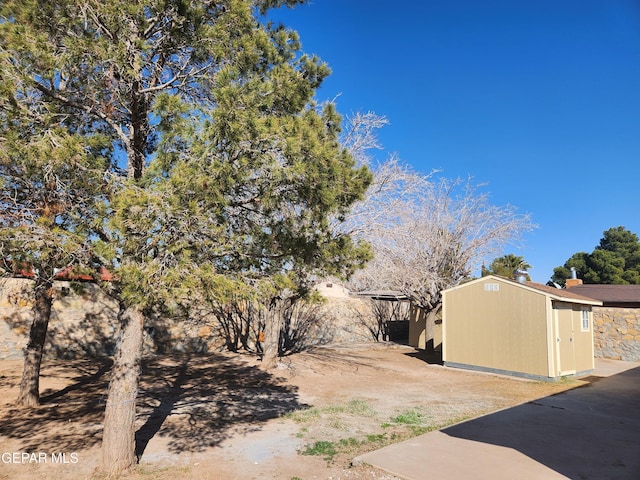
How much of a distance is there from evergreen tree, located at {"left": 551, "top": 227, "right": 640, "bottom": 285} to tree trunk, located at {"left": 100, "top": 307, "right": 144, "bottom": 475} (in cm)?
3901

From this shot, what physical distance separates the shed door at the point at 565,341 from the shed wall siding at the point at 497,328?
63cm

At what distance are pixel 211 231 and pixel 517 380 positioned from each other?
11.0 metres

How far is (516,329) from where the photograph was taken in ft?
40.8

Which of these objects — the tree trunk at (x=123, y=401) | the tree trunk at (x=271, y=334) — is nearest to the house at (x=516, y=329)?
the tree trunk at (x=271, y=334)

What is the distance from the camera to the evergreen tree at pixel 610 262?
3497cm

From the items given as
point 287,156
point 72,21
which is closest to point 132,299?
point 287,156

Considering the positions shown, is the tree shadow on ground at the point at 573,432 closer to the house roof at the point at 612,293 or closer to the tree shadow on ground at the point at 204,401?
the tree shadow on ground at the point at 204,401

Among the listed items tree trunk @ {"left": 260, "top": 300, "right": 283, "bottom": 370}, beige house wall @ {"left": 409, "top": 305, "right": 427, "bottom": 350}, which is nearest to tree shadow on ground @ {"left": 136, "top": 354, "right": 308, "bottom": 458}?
tree trunk @ {"left": 260, "top": 300, "right": 283, "bottom": 370}

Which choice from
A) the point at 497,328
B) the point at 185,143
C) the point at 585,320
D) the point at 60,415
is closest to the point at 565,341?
the point at 497,328

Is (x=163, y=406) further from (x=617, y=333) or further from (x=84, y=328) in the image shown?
(x=617, y=333)

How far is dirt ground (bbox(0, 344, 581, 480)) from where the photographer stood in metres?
5.25

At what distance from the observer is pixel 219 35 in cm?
504

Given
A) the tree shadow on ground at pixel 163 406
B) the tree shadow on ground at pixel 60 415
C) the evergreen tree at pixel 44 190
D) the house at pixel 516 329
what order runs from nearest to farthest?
1. the evergreen tree at pixel 44 190
2. the tree shadow on ground at pixel 60 415
3. the tree shadow on ground at pixel 163 406
4. the house at pixel 516 329
